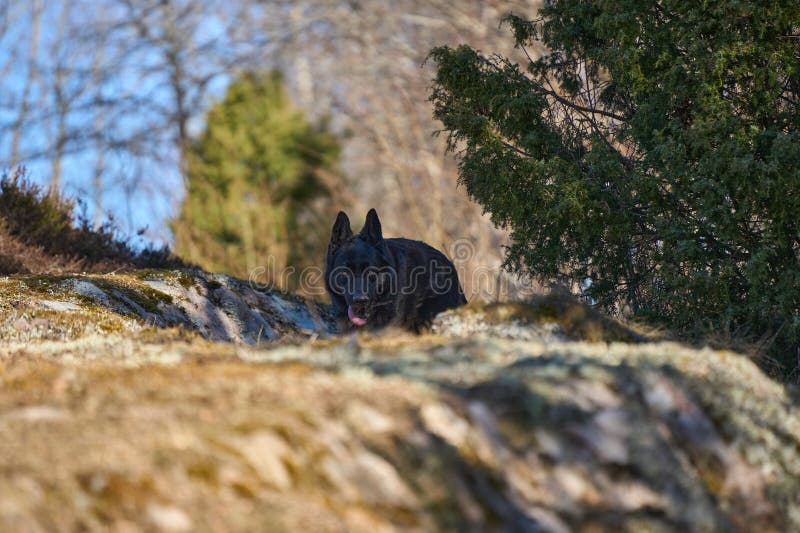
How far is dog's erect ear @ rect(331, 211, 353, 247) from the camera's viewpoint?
8211 mm

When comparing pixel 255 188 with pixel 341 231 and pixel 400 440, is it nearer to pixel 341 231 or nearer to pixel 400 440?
pixel 341 231

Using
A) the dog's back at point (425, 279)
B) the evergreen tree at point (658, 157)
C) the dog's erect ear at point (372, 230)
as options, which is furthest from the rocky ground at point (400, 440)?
the dog's back at point (425, 279)

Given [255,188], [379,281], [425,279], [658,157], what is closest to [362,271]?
[379,281]

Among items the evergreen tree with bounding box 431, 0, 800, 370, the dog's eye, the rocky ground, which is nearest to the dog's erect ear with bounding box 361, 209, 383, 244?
the dog's eye

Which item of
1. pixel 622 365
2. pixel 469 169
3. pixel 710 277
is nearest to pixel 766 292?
pixel 710 277

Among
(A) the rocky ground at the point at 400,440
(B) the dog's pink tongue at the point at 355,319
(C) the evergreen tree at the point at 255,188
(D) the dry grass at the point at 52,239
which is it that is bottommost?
(A) the rocky ground at the point at 400,440

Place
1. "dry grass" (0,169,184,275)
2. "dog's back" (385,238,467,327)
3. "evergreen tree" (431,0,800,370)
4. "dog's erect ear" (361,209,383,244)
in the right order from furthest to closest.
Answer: "dry grass" (0,169,184,275), "dog's back" (385,238,467,327), "dog's erect ear" (361,209,383,244), "evergreen tree" (431,0,800,370)

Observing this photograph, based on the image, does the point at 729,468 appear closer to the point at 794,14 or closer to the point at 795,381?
→ the point at 795,381

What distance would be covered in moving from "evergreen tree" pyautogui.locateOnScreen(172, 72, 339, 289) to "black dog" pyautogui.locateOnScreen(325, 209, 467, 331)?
11498mm

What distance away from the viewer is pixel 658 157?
693 cm

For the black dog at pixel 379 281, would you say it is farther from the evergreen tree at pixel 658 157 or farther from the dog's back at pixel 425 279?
the evergreen tree at pixel 658 157

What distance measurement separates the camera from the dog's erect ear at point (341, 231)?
821cm

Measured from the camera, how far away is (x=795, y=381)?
237 inches

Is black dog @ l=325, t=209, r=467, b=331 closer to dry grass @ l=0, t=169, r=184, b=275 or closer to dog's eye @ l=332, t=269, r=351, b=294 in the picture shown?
dog's eye @ l=332, t=269, r=351, b=294
